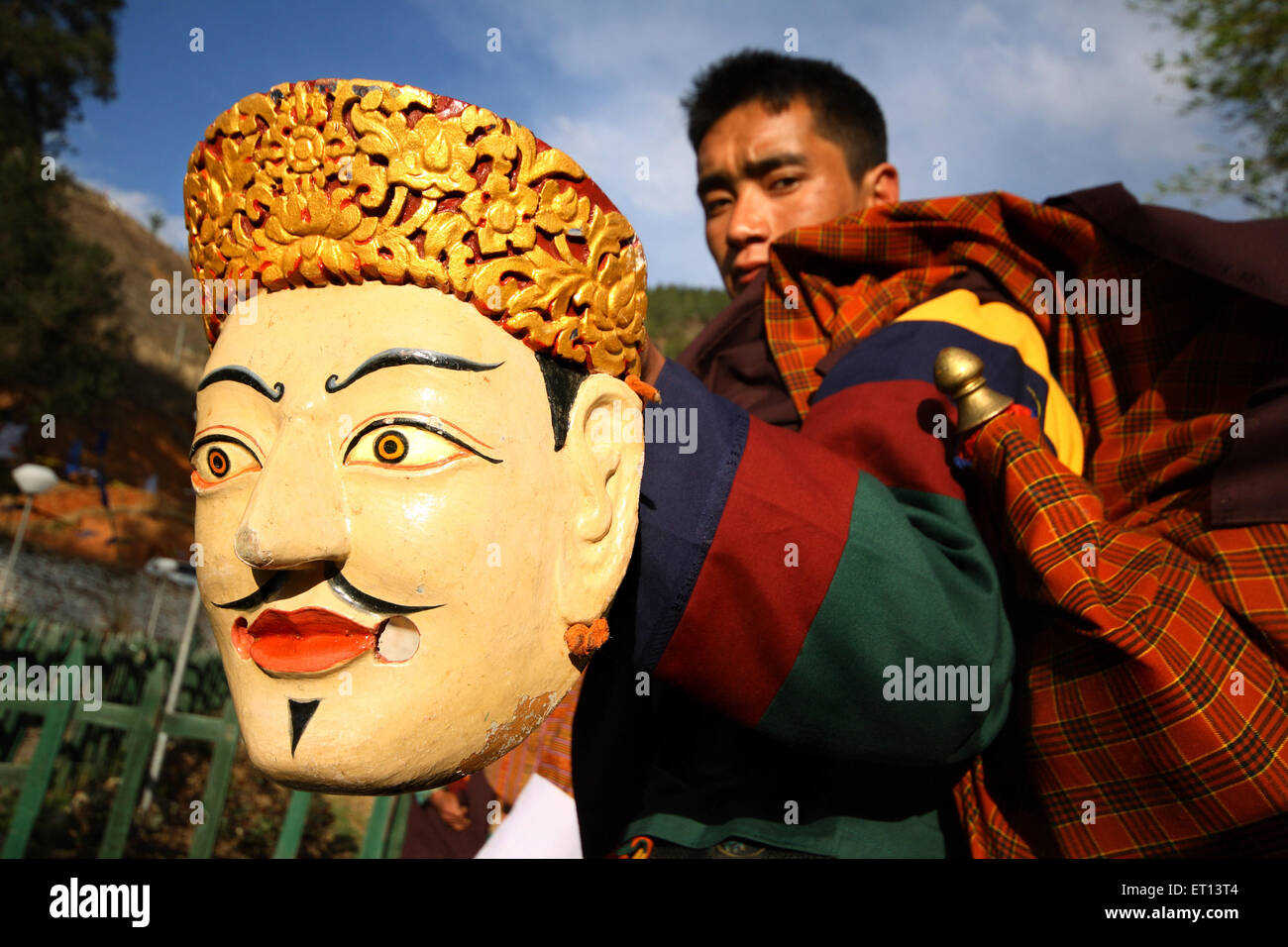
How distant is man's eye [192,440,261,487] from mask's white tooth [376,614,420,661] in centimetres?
32

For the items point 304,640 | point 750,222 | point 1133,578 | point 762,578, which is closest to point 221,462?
point 304,640

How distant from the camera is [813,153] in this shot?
279 cm

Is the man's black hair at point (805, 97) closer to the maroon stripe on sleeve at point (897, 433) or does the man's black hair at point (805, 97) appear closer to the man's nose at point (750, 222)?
the man's nose at point (750, 222)

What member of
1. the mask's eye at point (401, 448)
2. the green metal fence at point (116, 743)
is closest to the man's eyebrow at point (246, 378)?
the mask's eye at point (401, 448)

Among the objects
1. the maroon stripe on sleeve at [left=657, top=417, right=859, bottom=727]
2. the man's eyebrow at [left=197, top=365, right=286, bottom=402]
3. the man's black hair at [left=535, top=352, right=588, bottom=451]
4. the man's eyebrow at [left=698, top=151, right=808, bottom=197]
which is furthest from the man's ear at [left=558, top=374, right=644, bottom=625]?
the man's eyebrow at [left=698, top=151, right=808, bottom=197]

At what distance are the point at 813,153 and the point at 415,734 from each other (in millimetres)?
2388

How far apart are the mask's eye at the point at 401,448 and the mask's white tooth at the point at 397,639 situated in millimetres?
218

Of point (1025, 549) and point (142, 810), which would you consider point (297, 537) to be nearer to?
point (1025, 549)

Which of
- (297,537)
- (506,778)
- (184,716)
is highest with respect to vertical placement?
(297,537)

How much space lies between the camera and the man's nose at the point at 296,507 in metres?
1.08

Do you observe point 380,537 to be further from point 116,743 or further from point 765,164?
point 116,743

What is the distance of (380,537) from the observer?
1.11m

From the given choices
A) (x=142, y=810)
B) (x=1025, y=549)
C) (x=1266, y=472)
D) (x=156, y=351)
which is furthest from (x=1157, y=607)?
(x=156, y=351)

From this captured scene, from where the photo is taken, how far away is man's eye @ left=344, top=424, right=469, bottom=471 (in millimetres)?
1137
